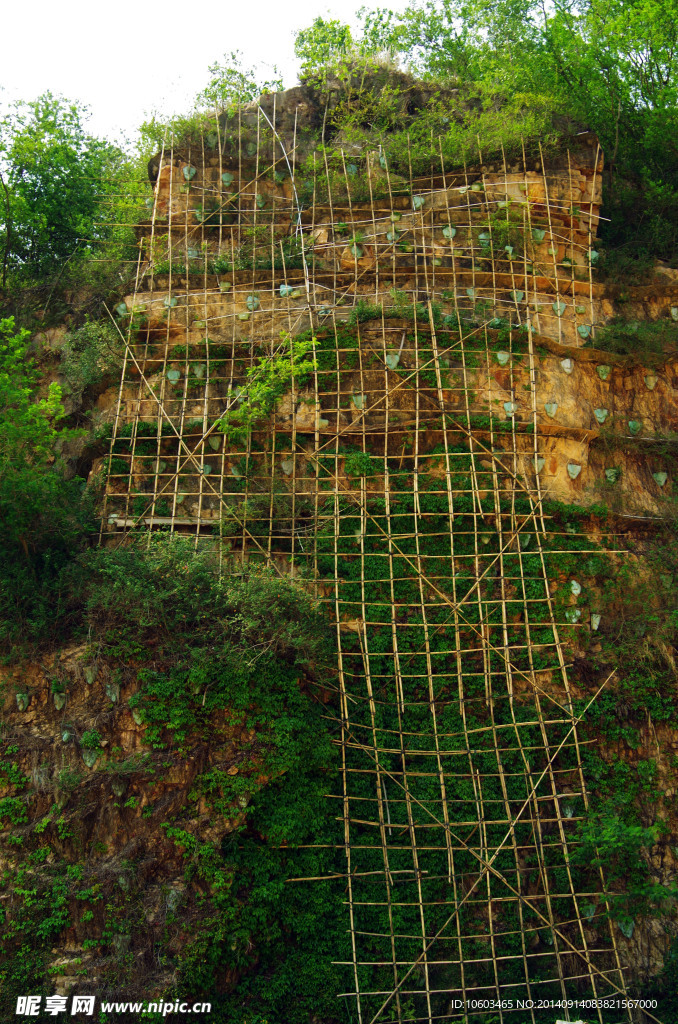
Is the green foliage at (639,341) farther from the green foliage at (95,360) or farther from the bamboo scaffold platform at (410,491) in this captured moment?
the green foliage at (95,360)

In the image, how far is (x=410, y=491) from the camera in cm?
1276

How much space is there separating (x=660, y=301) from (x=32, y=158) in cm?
1218

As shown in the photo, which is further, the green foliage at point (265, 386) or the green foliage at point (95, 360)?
the green foliage at point (95, 360)

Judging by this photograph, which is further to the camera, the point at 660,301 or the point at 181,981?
the point at 660,301

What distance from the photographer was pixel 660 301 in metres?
15.2

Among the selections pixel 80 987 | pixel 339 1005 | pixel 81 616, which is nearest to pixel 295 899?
pixel 339 1005

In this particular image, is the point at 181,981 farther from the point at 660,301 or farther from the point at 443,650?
the point at 660,301

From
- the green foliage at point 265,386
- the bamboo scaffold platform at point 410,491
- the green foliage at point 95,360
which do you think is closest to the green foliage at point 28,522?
the bamboo scaffold platform at point 410,491

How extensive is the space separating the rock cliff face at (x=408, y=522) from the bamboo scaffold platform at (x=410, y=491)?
0.05 m

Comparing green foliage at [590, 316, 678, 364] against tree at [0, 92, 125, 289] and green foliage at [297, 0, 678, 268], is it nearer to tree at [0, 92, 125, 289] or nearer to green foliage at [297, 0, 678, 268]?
green foliage at [297, 0, 678, 268]

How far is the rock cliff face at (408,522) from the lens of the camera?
35.1ft

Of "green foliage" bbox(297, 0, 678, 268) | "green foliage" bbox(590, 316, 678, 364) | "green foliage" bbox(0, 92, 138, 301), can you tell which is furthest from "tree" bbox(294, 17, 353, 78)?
"green foliage" bbox(590, 316, 678, 364)

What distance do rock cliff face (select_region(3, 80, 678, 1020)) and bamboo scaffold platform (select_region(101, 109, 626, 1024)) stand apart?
5 centimetres

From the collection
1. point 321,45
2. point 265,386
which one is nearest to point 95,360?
point 265,386
